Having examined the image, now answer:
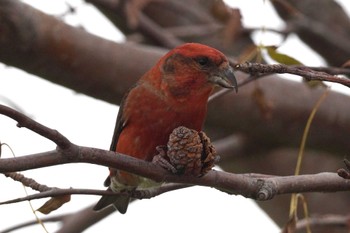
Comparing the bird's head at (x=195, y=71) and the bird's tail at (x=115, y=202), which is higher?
the bird's head at (x=195, y=71)

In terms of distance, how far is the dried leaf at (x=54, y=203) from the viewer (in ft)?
10.5

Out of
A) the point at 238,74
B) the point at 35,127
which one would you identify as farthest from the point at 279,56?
the point at 238,74

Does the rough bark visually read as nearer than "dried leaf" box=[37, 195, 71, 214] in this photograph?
No

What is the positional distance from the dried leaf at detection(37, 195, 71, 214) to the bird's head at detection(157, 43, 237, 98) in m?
0.93

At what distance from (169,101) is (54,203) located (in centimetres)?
97

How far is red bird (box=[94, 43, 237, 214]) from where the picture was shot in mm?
3891

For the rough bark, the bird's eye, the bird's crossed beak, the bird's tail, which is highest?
the rough bark

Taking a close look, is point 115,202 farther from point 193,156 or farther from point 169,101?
point 193,156

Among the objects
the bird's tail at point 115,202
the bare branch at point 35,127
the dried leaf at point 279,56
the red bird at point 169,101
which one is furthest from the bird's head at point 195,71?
the bare branch at point 35,127

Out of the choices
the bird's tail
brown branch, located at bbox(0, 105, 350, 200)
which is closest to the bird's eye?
brown branch, located at bbox(0, 105, 350, 200)

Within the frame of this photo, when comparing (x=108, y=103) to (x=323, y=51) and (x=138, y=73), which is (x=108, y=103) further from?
(x=323, y=51)

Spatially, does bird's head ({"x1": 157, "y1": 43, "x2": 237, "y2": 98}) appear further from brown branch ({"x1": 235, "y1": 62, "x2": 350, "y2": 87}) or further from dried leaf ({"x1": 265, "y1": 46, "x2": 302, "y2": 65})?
brown branch ({"x1": 235, "y1": 62, "x2": 350, "y2": 87})

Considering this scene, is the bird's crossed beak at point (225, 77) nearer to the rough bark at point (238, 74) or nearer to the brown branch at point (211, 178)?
the brown branch at point (211, 178)

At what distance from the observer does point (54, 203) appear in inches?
126
